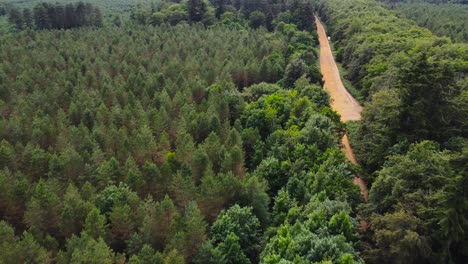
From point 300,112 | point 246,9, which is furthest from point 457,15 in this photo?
point 300,112

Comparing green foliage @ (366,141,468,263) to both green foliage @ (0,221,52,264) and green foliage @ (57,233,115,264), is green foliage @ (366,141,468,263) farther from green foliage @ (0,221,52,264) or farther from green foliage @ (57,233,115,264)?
green foliage @ (0,221,52,264)

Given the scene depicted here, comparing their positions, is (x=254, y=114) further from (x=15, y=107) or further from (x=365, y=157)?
(x=15, y=107)

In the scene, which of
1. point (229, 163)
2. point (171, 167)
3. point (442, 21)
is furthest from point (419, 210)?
point (442, 21)

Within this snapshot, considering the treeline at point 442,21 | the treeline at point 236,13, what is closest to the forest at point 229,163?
the treeline at point 442,21

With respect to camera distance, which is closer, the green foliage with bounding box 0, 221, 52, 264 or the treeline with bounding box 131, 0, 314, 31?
the green foliage with bounding box 0, 221, 52, 264

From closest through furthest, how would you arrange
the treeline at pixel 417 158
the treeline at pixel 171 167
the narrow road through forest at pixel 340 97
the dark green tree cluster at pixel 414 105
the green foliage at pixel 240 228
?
the treeline at pixel 417 158 < the treeline at pixel 171 167 < the green foliage at pixel 240 228 < the dark green tree cluster at pixel 414 105 < the narrow road through forest at pixel 340 97

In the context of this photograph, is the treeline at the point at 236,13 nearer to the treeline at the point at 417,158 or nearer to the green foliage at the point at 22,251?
the treeline at the point at 417,158

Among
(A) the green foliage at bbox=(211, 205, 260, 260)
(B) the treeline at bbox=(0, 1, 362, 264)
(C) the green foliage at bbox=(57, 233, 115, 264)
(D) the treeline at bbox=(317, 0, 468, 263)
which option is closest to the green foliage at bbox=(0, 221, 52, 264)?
(B) the treeline at bbox=(0, 1, 362, 264)
